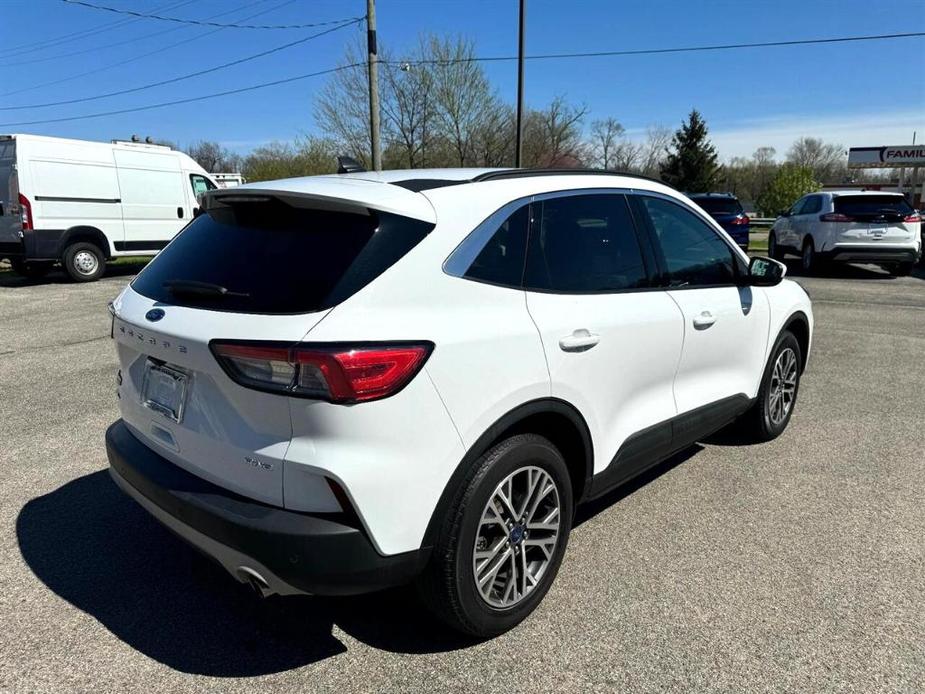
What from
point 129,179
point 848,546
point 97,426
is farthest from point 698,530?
point 129,179

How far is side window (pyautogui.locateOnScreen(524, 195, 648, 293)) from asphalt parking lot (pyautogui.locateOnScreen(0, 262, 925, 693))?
1.31 meters

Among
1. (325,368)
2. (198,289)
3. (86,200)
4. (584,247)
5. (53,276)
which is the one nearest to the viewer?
(325,368)

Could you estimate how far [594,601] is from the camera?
9.00ft

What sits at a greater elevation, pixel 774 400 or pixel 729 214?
pixel 729 214

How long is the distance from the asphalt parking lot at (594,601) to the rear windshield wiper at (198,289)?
4.34 feet

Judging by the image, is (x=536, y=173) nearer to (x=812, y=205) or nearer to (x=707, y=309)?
(x=707, y=309)

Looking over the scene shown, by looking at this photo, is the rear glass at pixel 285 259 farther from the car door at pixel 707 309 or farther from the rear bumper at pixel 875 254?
the rear bumper at pixel 875 254

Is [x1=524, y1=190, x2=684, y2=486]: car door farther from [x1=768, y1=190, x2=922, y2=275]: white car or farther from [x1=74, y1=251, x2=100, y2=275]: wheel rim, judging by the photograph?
[x1=74, y1=251, x2=100, y2=275]: wheel rim

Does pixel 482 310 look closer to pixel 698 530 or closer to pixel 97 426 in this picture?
pixel 698 530

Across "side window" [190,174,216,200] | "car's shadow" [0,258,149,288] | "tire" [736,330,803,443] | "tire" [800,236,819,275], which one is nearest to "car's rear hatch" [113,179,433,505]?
"tire" [736,330,803,443]

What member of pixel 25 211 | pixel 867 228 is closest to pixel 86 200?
pixel 25 211

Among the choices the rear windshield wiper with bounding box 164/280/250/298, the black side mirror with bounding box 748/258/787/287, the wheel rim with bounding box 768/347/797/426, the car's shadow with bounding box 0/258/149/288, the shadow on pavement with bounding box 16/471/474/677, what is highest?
the rear windshield wiper with bounding box 164/280/250/298

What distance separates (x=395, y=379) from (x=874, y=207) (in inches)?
567

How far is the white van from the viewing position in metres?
11.8
